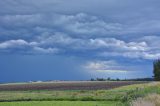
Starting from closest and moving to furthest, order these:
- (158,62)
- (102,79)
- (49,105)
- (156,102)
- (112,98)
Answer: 1. (156,102)
2. (49,105)
3. (112,98)
4. (158,62)
5. (102,79)

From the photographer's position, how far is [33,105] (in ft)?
138

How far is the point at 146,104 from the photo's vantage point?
30359 millimetres

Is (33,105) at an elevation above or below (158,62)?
below

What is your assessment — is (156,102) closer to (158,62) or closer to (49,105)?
(49,105)

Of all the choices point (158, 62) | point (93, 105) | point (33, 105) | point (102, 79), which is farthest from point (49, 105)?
point (102, 79)

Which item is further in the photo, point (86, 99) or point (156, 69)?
point (156, 69)

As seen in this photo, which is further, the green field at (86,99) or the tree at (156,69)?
the tree at (156,69)

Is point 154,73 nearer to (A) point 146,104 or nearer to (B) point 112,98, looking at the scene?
(B) point 112,98

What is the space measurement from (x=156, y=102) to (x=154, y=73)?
269ft

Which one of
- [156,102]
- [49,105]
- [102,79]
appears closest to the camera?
[156,102]

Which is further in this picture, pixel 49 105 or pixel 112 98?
pixel 112 98

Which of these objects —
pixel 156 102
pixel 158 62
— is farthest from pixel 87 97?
pixel 158 62

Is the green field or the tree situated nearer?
the green field

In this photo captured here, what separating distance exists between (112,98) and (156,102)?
2087cm
